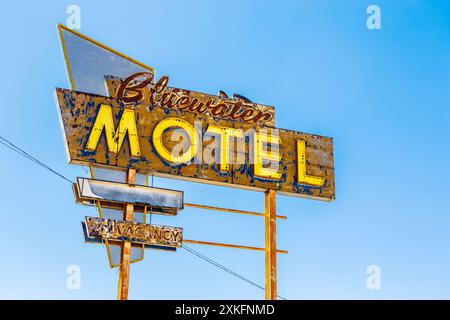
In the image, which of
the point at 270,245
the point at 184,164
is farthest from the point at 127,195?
the point at 270,245

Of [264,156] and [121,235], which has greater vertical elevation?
[264,156]

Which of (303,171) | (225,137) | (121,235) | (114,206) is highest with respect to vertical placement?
(225,137)

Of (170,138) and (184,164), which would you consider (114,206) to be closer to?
(184,164)

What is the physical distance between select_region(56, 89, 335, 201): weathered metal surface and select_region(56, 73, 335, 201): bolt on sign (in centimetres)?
2

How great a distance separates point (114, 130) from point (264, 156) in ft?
13.5

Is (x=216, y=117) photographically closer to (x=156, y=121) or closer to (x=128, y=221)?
(x=156, y=121)

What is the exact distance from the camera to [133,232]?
18516mm

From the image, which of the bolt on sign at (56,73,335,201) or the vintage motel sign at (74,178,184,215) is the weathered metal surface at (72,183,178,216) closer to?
the vintage motel sign at (74,178,184,215)

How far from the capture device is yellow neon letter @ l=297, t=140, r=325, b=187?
70.1 feet

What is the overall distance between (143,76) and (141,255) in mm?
4572

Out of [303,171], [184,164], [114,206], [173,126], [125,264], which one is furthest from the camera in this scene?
[303,171]

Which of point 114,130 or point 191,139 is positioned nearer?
point 114,130

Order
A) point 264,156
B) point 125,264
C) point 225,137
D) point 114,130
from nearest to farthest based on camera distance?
point 125,264 < point 114,130 < point 225,137 < point 264,156
